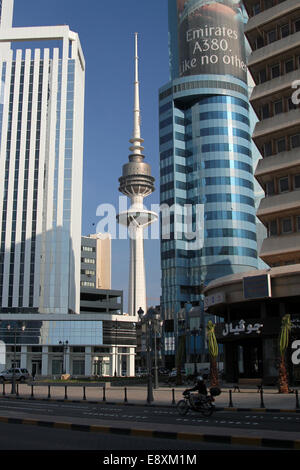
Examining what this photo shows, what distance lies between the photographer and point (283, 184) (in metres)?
51.7

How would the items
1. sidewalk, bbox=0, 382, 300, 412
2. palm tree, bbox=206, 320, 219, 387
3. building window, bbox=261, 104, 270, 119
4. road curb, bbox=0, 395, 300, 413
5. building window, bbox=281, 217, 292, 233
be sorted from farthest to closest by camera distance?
1. building window, bbox=261, 104, 270, 119
2. building window, bbox=281, 217, 292, 233
3. palm tree, bbox=206, 320, 219, 387
4. sidewalk, bbox=0, 382, 300, 412
5. road curb, bbox=0, 395, 300, 413

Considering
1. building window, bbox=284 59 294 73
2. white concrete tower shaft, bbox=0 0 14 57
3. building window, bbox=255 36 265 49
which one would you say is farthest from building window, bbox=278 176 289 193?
white concrete tower shaft, bbox=0 0 14 57

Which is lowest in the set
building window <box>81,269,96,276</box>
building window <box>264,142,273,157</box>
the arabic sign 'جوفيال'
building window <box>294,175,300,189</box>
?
the arabic sign 'جوفيال'

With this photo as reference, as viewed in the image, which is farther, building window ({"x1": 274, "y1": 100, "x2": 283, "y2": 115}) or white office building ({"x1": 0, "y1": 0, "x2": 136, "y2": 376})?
white office building ({"x1": 0, "y1": 0, "x2": 136, "y2": 376})

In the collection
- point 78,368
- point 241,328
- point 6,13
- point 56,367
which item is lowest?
point 78,368

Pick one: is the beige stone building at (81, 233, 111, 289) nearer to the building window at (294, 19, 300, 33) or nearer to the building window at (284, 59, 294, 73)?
the building window at (284, 59, 294, 73)

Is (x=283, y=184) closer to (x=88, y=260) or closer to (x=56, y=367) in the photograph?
(x=56, y=367)

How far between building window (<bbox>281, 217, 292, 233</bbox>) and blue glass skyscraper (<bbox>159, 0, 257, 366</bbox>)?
222ft

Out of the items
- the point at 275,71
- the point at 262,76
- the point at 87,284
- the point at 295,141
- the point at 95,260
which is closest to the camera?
the point at 295,141

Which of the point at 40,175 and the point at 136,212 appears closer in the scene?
the point at 40,175

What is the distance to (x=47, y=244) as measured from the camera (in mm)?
111250

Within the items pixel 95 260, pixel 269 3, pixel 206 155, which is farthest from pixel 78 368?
pixel 269 3

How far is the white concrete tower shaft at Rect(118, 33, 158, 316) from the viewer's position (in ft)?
530

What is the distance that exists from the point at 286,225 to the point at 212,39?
88.9 metres
